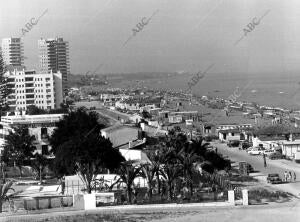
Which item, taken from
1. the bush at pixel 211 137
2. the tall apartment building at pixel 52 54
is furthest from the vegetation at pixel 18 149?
the tall apartment building at pixel 52 54

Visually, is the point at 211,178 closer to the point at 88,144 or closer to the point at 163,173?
the point at 163,173

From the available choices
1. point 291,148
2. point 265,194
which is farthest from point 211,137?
point 265,194

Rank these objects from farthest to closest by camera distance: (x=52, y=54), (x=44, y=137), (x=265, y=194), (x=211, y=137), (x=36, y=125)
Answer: (x=52, y=54) < (x=211, y=137) < (x=36, y=125) < (x=44, y=137) < (x=265, y=194)

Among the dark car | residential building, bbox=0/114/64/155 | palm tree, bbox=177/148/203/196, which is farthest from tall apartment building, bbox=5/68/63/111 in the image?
palm tree, bbox=177/148/203/196

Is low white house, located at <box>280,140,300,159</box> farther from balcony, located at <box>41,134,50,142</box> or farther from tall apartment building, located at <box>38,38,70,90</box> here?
tall apartment building, located at <box>38,38,70,90</box>

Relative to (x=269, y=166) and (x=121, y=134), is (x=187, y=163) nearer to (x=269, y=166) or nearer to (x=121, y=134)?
(x=269, y=166)

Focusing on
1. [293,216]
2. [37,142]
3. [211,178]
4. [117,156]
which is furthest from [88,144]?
[37,142]

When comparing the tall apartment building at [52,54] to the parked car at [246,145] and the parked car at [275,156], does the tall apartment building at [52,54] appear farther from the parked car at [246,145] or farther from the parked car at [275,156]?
the parked car at [275,156]
